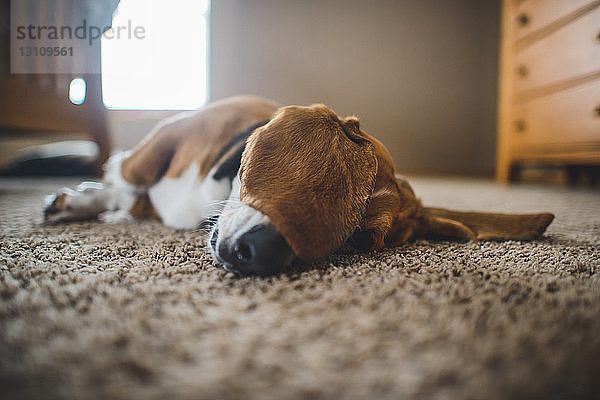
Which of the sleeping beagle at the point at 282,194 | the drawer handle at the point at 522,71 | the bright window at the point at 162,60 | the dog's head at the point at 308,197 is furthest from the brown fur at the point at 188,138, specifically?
the bright window at the point at 162,60

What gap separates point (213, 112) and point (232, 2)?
2.80 m

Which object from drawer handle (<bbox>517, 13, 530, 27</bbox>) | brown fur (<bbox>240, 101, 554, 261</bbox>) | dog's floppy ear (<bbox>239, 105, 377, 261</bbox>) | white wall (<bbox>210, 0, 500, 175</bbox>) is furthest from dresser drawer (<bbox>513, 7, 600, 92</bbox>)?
dog's floppy ear (<bbox>239, 105, 377, 261</bbox>)

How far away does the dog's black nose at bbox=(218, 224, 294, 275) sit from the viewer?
22.3 inches

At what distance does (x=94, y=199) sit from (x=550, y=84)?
2282 millimetres

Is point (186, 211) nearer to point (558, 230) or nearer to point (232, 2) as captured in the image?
point (558, 230)

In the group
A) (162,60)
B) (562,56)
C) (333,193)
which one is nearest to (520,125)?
(562,56)

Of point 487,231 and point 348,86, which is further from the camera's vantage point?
point 348,86

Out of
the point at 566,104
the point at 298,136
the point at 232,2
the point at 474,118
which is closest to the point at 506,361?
the point at 298,136

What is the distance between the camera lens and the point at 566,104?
6.91 feet

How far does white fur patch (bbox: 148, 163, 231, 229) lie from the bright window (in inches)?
94.9

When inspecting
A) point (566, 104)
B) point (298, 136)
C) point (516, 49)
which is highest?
point (516, 49)

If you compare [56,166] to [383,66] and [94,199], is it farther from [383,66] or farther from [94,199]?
Answer: [383,66]

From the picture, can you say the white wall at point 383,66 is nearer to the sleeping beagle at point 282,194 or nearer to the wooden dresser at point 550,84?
the wooden dresser at point 550,84

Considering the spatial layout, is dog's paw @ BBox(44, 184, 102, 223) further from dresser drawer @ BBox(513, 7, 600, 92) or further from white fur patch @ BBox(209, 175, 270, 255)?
dresser drawer @ BBox(513, 7, 600, 92)
